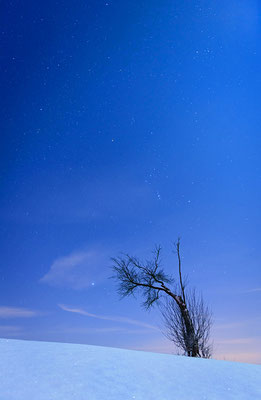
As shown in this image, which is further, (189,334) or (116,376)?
(189,334)

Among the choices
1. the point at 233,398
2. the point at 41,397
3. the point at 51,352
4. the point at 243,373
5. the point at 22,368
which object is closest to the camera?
the point at 41,397

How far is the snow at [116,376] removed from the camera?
1386 millimetres

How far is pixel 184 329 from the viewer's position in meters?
9.05

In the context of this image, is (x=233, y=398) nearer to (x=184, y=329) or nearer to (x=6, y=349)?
(x=6, y=349)

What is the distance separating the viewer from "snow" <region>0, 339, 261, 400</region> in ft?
4.55

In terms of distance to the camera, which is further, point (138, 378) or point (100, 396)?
point (138, 378)

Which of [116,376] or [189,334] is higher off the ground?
[189,334]

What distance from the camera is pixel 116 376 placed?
1.57m

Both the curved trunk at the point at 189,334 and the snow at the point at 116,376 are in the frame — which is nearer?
the snow at the point at 116,376

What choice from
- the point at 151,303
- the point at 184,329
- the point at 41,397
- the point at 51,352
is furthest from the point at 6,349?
the point at 151,303

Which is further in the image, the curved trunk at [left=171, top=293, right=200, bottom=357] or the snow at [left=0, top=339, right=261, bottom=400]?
the curved trunk at [left=171, top=293, right=200, bottom=357]

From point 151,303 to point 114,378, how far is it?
9263 mm

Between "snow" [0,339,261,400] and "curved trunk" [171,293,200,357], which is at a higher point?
"curved trunk" [171,293,200,357]

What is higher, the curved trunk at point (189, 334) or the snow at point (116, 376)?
the curved trunk at point (189, 334)
